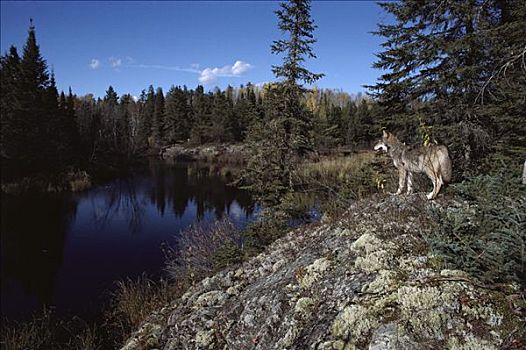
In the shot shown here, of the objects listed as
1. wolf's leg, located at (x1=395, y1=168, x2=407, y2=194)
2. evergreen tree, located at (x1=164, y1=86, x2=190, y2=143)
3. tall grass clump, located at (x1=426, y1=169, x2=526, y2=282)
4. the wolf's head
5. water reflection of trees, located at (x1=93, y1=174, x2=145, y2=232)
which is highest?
evergreen tree, located at (x1=164, y1=86, x2=190, y2=143)

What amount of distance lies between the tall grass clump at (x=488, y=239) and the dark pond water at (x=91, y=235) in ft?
31.1

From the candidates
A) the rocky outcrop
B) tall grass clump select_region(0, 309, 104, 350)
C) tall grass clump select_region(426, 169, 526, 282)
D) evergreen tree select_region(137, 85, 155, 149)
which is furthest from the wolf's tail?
evergreen tree select_region(137, 85, 155, 149)

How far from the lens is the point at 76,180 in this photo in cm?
2777

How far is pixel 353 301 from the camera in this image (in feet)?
12.1

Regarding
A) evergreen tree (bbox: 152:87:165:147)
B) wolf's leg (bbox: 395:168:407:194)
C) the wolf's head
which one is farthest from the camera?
evergreen tree (bbox: 152:87:165:147)

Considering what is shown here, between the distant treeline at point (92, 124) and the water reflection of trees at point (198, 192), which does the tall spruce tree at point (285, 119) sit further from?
the water reflection of trees at point (198, 192)

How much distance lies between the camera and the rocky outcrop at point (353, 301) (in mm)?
3076

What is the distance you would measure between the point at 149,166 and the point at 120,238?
27206 mm

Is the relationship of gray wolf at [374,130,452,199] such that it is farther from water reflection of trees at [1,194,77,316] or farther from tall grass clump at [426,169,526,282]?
water reflection of trees at [1,194,77,316]

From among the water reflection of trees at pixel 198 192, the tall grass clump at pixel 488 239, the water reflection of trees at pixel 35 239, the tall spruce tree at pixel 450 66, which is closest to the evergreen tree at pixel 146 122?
the water reflection of trees at pixel 198 192

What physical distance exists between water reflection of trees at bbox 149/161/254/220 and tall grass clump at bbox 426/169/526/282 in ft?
51.0

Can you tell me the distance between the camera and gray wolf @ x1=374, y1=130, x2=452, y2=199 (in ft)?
20.1

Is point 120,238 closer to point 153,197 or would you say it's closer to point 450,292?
point 153,197

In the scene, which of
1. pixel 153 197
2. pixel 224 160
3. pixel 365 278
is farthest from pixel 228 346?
pixel 224 160
